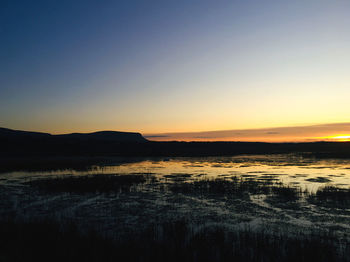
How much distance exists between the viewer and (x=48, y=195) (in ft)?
69.2

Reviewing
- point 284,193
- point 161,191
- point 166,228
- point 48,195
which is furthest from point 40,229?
point 284,193

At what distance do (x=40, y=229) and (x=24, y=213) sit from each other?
4.77m

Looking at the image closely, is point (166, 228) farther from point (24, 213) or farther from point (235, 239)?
point (24, 213)

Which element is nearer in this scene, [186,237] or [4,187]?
[186,237]

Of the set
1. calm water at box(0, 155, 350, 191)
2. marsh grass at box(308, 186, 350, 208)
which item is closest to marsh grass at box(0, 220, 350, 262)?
marsh grass at box(308, 186, 350, 208)

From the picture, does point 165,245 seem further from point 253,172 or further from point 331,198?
point 253,172

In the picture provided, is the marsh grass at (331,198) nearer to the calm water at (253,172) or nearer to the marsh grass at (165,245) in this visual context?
the calm water at (253,172)

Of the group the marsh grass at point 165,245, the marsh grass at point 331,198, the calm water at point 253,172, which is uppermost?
the marsh grass at point 165,245

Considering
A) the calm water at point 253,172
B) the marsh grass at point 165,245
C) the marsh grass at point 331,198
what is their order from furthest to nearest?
the calm water at point 253,172, the marsh grass at point 331,198, the marsh grass at point 165,245

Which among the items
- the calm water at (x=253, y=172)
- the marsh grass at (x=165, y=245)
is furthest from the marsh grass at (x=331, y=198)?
the marsh grass at (x=165, y=245)

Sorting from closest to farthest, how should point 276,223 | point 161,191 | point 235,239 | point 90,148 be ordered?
1. point 235,239
2. point 276,223
3. point 161,191
4. point 90,148

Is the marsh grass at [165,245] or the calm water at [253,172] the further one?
the calm water at [253,172]

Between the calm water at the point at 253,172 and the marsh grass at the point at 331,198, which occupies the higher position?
the marsh grass at the point at 331,198

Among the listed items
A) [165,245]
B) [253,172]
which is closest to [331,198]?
[165,245]
